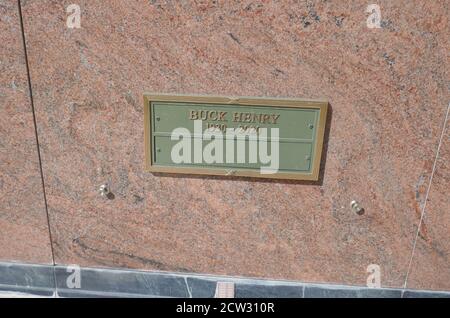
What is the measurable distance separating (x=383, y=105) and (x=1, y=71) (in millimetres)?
2516

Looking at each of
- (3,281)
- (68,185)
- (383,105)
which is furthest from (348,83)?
(3,281)

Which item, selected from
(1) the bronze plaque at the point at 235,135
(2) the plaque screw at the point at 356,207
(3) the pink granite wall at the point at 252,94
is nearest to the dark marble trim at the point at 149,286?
(3) the pink granite wall at the point at 252,94

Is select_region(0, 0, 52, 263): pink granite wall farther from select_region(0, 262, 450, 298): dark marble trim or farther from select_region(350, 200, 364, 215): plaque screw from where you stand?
select_region(350, 200, 364, 215): plaque screw

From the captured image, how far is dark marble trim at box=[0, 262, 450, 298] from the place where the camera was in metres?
3.07

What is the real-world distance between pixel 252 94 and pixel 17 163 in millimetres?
1750

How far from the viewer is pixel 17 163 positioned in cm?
292

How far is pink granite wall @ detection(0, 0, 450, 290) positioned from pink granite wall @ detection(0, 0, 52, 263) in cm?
8

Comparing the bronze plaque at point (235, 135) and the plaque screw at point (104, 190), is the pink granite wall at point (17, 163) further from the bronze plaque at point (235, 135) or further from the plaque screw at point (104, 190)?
the bronze plaque at point (235, 135)

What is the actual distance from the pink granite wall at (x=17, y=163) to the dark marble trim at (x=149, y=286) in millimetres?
149

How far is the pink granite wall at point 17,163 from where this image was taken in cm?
264

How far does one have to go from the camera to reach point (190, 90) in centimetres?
267

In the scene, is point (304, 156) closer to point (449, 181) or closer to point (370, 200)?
point (370, 200)

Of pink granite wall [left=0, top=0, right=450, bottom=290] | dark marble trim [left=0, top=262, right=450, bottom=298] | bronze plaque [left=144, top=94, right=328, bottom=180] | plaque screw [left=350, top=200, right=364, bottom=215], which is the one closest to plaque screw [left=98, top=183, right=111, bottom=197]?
pink granite wall [left=0, top=0, right=450, bottom=290]

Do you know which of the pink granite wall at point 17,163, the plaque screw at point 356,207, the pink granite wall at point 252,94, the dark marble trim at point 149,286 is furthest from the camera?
the dark marble trim at point 149,286
